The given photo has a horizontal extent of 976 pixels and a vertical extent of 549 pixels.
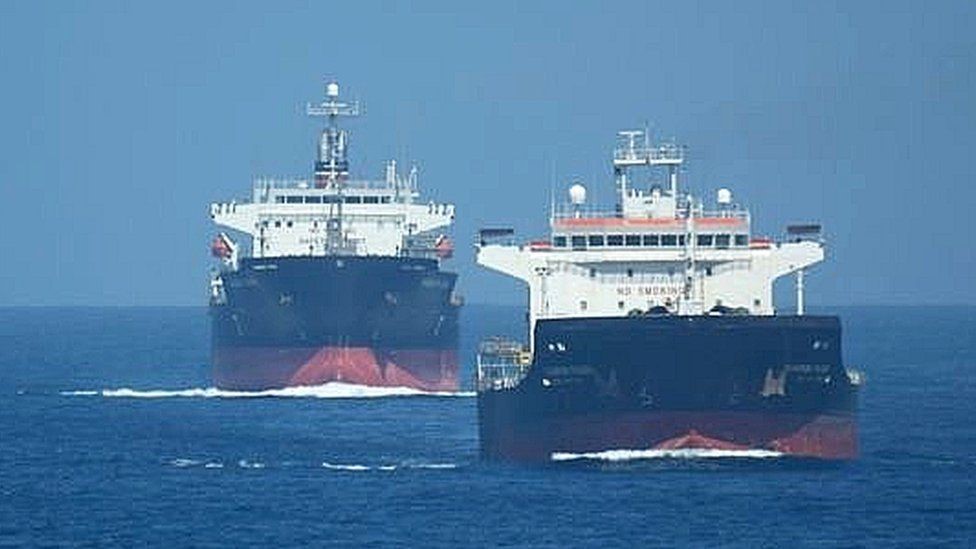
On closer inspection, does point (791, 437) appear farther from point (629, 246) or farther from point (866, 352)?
point (866, 352)

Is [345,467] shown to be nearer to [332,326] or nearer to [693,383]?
[693,383]

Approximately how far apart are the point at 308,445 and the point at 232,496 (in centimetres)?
1434

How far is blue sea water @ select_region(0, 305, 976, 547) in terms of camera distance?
60188 mm

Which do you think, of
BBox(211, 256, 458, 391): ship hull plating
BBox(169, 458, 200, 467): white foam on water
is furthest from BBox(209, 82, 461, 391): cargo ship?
BBox(169, 458, 200, 467): white foam on water

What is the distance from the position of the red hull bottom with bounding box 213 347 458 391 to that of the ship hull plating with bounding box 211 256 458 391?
33 millimetres

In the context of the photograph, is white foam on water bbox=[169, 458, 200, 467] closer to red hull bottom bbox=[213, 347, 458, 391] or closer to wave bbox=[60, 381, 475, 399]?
wave bbox=[60, 381, 475, 399]

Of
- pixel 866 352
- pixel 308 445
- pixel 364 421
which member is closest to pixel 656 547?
pixel 308 445

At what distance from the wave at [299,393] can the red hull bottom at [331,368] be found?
0.88ft

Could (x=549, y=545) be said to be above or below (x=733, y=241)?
below

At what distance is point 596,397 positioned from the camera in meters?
68.8

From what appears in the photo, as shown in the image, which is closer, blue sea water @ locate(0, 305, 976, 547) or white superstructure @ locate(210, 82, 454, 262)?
blue sea water @ locate(0, 305, 976, 547)

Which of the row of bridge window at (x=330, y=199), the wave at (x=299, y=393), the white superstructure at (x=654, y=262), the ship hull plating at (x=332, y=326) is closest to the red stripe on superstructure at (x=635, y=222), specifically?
the white superstructure at (x=654, y=262)

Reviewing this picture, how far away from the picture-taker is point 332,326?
112 m

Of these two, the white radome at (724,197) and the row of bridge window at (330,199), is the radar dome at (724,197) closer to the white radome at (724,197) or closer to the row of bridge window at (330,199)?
the white radome at (724,197)
